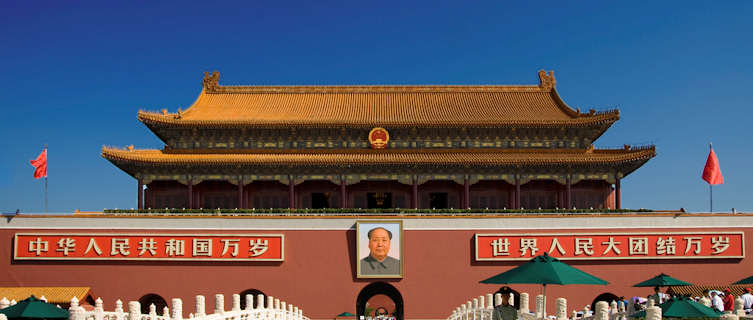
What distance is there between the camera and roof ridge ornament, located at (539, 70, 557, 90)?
3500 centimetres

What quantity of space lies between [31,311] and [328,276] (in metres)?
12.2

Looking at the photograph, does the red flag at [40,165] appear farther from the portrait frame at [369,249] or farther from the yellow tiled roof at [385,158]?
the portrait frame at [369,249]

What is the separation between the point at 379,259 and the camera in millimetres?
25875

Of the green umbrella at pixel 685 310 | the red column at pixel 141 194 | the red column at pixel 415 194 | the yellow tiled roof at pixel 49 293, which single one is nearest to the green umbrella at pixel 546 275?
the green umbrella at pixel 685 310

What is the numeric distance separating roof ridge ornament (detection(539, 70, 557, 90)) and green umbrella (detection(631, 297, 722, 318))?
2211cm

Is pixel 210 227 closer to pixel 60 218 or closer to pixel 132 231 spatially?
pixel 132 231

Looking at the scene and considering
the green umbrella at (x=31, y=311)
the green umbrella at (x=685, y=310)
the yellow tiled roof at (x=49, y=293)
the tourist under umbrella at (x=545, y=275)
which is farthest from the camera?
the yellow tiled roof at (x=49, y=293)

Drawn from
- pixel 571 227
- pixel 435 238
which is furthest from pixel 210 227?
pixel 571 227

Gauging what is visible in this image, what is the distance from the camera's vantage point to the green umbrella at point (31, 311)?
1502cm

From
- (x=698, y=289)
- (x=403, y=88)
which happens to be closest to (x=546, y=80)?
(x=403, y=88)

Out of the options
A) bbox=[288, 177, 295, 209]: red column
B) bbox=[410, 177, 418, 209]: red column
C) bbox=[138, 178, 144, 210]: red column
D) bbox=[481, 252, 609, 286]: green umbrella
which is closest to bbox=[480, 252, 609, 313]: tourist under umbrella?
bbox=[481, 252, 609, 286]: green umbrella

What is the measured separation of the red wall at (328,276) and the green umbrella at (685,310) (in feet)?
39.7

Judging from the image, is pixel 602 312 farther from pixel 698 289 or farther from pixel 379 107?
pixel 379 107

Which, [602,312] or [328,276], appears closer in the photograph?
Result: [602,312]
